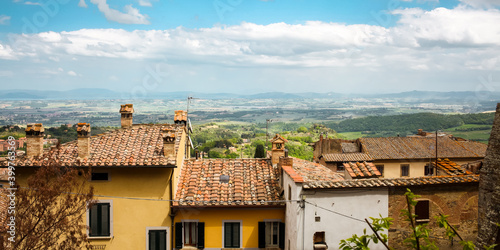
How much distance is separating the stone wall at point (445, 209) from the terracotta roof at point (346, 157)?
20705mm

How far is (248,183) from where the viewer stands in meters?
15.5

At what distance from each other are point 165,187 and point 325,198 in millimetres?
5522

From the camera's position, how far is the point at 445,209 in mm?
12789

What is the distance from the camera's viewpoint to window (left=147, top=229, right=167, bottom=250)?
14398 millimetres

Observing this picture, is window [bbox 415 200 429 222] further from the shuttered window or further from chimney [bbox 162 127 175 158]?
chimney [bbox 162 127 175 158]

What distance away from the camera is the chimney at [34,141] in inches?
569

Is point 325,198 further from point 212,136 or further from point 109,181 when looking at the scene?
point 212,136

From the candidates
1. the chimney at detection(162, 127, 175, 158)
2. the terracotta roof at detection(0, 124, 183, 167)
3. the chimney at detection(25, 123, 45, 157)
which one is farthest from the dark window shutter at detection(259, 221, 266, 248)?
the chimney at detection(25, 123, 45, 157)

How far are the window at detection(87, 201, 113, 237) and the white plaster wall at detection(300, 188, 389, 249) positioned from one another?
668cm

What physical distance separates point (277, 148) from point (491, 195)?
8781mm

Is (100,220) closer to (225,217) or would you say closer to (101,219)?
(101,219)

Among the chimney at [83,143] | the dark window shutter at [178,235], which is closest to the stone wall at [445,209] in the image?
the dark window shutter at [178,235]

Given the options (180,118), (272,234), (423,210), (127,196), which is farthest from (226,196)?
(423,210)

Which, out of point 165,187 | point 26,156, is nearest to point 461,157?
point 165,187
